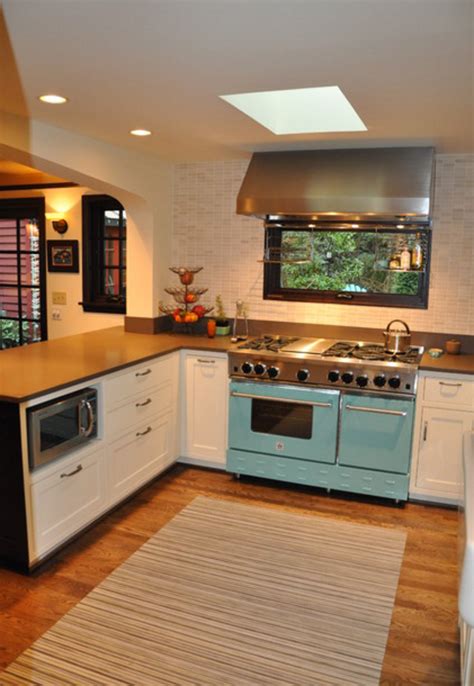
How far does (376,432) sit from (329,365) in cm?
53

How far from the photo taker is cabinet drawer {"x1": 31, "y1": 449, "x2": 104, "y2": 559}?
289 centimetres

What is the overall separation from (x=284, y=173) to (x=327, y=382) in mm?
1451

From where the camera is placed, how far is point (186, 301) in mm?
4711

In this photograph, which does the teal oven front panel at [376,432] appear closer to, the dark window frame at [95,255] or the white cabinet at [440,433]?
the white cabinet at [440,433]

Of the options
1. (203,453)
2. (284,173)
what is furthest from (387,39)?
(203,453)

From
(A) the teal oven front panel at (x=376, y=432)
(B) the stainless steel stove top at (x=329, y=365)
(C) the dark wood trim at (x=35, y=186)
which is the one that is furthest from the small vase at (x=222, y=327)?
(C) the dark wood trim at (x=35, y=186)

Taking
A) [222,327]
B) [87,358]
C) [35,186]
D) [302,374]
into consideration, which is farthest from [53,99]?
[35,186]

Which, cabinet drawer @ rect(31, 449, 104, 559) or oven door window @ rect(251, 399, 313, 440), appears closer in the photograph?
cabinet drawer @ rect(31, 449, 104, 559)

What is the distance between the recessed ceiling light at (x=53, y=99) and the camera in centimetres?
284

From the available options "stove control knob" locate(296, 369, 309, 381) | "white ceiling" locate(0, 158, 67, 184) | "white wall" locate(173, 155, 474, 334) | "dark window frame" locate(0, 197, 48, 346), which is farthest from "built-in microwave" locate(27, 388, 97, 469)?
"white ceiling" locate(0, 158, 67, 184)

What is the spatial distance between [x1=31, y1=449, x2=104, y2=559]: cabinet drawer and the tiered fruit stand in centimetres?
158

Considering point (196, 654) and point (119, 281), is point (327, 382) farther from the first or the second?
point (119, 281)

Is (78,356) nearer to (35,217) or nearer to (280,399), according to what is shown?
(280,399)

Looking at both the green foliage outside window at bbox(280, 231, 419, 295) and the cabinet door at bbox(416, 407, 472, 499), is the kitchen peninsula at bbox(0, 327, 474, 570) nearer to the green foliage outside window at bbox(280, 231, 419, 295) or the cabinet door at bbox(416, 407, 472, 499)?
the cabinet door at bbox(416, 407, 472, 499)
